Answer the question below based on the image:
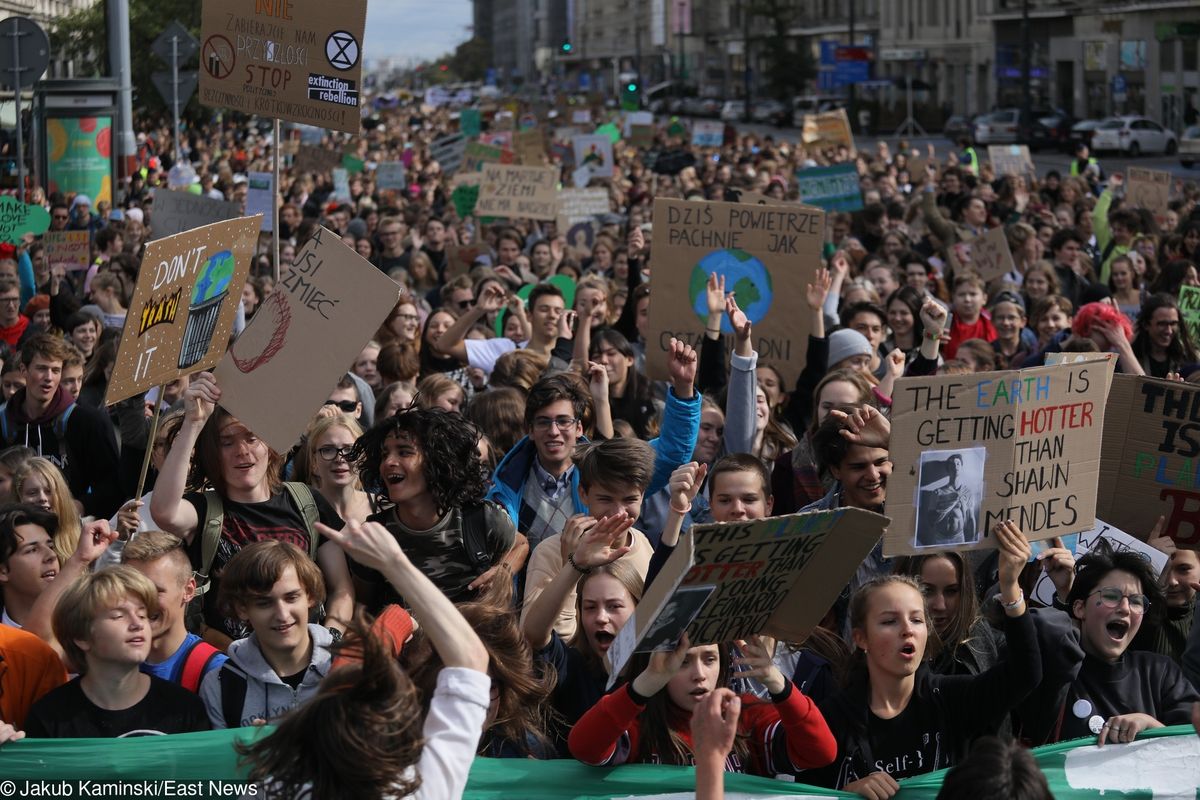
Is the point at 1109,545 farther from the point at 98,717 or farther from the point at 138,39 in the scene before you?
the point at 138,39

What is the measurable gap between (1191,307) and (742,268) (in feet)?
8.47

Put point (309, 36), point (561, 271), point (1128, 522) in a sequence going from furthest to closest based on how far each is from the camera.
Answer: point (561, 271) → point (309, 36) → point (1128, 522)

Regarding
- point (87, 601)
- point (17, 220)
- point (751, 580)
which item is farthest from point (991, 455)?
point (17, 220)

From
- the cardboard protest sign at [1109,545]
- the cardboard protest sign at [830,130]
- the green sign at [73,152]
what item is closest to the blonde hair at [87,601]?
the cardboard protest sign at [1109,545]

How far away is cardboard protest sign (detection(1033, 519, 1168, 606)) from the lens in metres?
5.02

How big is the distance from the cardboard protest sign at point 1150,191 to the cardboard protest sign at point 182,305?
11.5 m

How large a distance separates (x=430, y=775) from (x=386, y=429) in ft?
7.66

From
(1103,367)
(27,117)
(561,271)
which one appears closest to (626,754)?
(1103,367)

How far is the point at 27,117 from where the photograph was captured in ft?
85.9

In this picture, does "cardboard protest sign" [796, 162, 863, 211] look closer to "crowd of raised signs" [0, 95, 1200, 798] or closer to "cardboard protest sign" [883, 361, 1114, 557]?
"crowd of raised signs" [0, 95, 1200, 798]

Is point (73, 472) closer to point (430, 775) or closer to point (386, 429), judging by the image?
point (386, 429)

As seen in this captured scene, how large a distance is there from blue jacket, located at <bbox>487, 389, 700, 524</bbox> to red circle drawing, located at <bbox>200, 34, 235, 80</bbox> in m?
3.86

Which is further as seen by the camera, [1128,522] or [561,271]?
[561,271]

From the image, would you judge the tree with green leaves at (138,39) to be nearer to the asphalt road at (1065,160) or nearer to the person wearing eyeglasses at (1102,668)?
the asphalt road at (1065,160)
